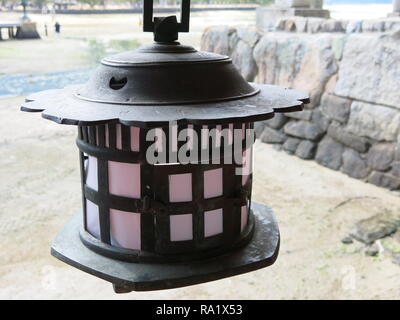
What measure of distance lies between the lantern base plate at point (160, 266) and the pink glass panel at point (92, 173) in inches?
8.0

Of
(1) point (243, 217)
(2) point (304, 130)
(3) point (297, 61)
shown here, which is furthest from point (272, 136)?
(1) point (243, 217)

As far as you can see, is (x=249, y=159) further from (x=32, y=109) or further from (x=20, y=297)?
(x=20, y=297)

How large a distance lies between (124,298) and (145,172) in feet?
5.67

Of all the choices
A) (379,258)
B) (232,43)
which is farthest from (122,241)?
(232,43)

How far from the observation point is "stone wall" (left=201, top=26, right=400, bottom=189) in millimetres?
4098

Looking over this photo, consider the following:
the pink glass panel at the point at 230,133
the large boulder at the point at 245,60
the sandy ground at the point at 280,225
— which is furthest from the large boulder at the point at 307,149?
the pink glass panel at the point at 230,133

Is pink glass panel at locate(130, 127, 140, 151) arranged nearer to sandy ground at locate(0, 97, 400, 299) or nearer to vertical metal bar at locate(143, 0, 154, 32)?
Result: vertical metal bar at locate(143, 0, 154, 32)

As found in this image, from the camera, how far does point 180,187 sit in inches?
49.4

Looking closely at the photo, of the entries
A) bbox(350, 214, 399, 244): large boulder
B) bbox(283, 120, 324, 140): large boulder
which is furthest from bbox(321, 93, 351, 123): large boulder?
→ bbox(350, 214, 399, 244): large boulder

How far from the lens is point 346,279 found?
2855mm

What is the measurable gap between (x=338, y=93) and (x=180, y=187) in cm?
380

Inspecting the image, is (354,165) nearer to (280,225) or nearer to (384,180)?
(384,180)

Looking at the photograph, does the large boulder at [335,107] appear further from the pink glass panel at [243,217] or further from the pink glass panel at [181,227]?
the pink glass panel at [181,227]

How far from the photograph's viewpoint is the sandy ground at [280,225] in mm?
2760
